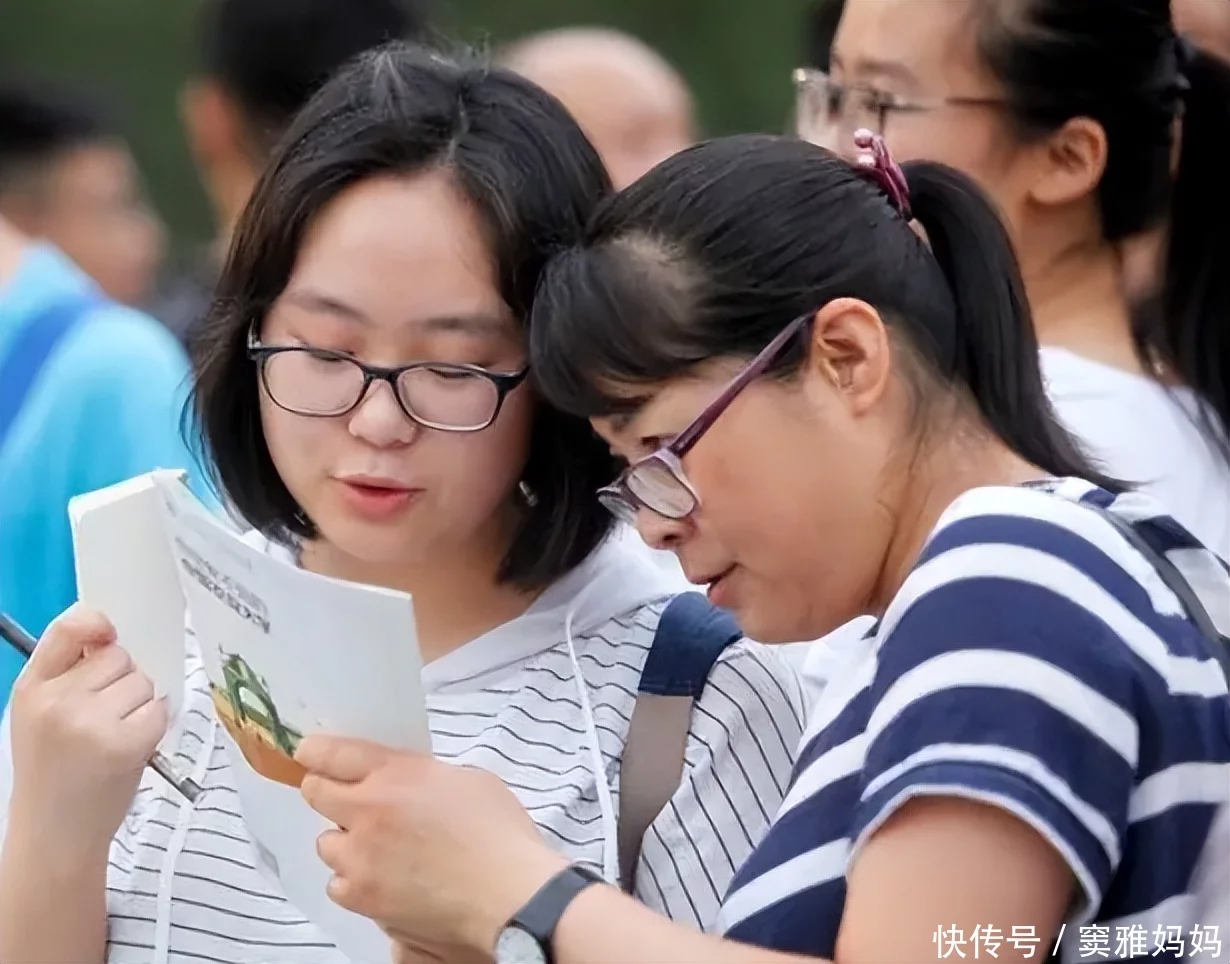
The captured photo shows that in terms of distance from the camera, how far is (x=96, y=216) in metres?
4.57

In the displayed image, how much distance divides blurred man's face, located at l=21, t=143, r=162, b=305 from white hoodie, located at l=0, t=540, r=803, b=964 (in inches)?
109

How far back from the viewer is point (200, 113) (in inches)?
133

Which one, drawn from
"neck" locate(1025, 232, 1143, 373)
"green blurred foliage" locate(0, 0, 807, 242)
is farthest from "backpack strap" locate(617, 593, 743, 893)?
"green blurred foliage" locate(0, 0, 807, 242)

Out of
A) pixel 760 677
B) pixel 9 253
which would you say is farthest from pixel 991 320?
pixel 9 253

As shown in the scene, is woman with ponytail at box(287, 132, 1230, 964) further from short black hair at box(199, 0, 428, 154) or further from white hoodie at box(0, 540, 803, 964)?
short black hair at box(199, 0, 428, 154)

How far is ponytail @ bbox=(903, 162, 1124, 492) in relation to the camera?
1424 millimetres

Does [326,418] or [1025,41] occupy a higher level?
[1025,41]

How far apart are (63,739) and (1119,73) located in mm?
1282

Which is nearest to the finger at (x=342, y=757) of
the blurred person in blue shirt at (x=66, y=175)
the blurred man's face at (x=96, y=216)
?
the blurred person in blue shirt at (x=66, y=175)

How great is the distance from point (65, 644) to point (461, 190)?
485 millimetres

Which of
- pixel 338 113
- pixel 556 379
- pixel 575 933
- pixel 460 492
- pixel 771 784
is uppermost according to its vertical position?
pixel 338 113

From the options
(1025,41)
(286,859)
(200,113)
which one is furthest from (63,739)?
(200,113)

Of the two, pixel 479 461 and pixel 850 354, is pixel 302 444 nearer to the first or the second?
pixel 479 461

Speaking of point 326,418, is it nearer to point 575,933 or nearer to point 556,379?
point 556,379
